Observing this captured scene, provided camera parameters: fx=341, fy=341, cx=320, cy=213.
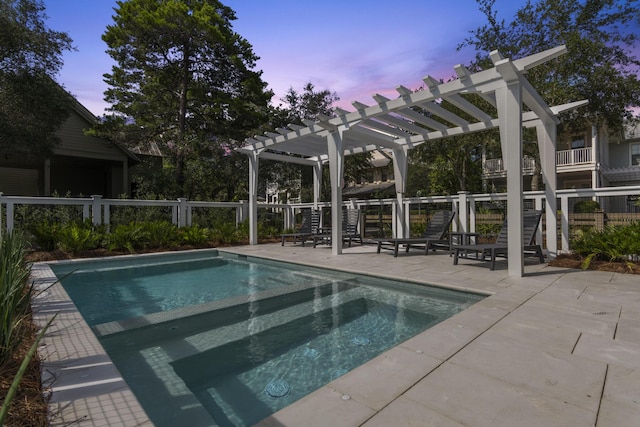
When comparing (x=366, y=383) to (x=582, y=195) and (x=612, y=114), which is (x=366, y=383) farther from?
(x=612, y=114)

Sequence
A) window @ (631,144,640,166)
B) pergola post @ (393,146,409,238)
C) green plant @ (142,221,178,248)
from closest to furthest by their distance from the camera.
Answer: green plant @ (142,221,178,248)
pergola post @ (393,146,409,238)
window @ (631,144,640,166)

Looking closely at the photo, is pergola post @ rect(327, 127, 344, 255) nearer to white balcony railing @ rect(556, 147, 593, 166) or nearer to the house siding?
the house siding

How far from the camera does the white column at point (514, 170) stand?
500 cm

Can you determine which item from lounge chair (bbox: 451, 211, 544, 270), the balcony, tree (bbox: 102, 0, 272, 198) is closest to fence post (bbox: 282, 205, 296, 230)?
tree (bbox: 102, 0, 272, 198)

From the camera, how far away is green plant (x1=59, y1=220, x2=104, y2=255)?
25.7 ft

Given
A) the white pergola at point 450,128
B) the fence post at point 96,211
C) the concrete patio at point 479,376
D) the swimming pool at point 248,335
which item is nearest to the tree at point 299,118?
the white pergola at point 450,128

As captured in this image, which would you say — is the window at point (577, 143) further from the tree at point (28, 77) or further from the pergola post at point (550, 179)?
the tree at point (28, 77)

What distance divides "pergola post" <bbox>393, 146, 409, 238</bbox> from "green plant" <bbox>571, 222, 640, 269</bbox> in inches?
161

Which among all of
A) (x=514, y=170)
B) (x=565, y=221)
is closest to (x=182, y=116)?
(x=514, y=170)

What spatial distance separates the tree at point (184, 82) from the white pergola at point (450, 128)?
570 centimetres

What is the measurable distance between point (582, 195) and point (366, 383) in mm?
6717

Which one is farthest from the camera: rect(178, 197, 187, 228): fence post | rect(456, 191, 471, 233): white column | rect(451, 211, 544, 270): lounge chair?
rect(178, 197, 187, 228): fence post

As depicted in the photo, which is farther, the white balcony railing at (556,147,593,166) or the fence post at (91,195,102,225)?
the white balcony railing at (556,147,593,166)

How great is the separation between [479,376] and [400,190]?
7966 millimetres
